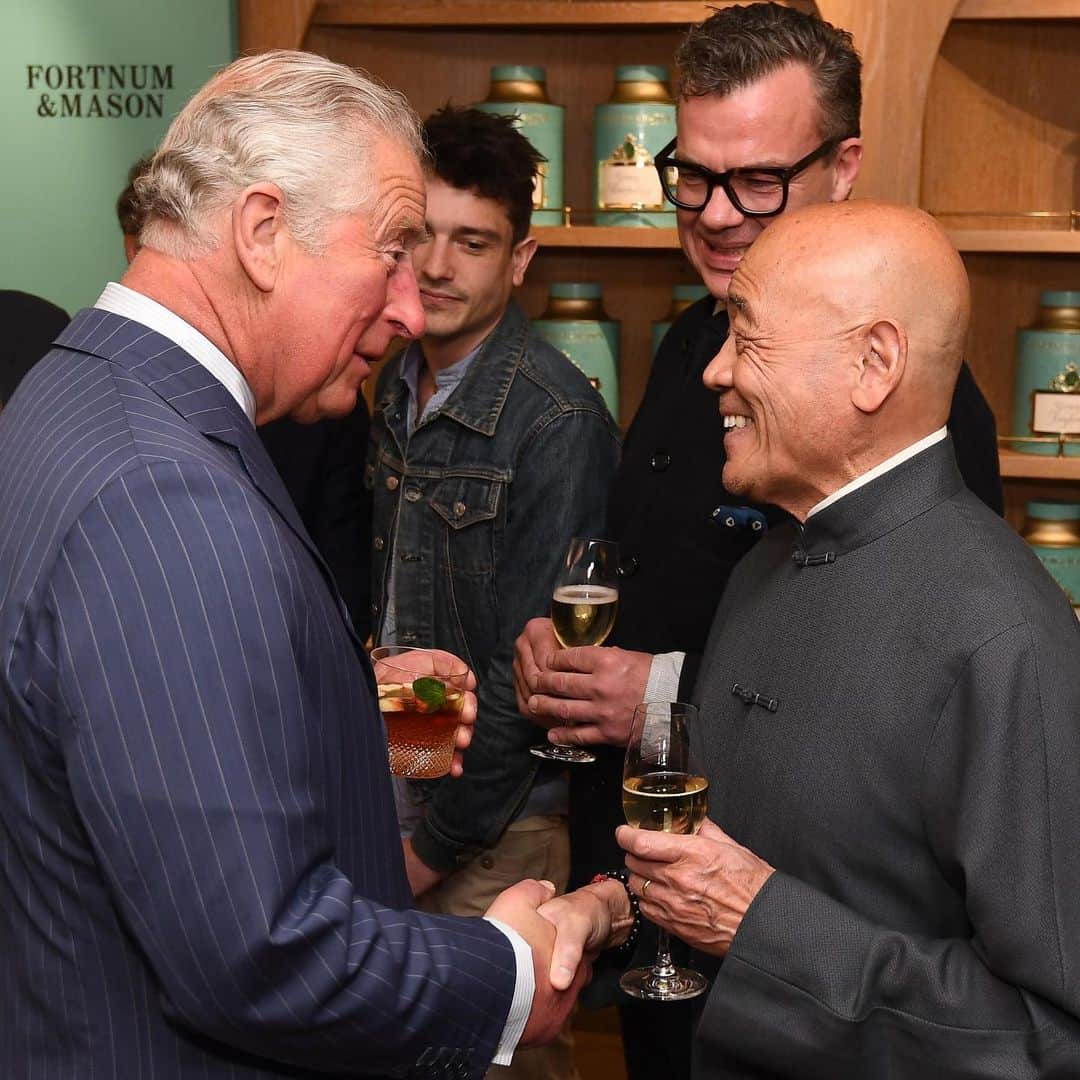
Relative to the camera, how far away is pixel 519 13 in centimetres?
290

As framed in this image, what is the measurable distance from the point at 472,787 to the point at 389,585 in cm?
38

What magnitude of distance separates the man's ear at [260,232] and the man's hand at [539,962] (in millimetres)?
643

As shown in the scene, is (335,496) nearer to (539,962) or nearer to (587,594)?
(587,594)

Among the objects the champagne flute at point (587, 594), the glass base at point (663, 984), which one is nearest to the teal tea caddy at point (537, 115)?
the champagne flute at point (587, 594)

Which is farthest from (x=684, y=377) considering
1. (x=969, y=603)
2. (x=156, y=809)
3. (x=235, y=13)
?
(x=235, y=13)

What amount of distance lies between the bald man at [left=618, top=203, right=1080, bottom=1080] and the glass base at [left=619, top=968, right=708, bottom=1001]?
3.4 inches

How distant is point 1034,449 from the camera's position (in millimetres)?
2836

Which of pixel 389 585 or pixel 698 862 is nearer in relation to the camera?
pixel 698 862

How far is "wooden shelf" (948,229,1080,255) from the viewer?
274 centimetres

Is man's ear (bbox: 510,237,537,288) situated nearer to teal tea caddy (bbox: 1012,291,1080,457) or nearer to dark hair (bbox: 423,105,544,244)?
dark hair (bbox: 423,105,544,244)

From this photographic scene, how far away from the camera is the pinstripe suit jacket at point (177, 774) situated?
41.2 inches

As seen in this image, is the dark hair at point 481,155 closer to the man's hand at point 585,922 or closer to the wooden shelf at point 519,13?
the wooden shelf at point 519,13

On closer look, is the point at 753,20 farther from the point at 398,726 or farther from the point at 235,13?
the point at 235,13

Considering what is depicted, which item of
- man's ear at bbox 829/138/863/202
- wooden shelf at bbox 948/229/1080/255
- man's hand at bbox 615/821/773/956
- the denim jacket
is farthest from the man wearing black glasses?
wooden shelf at bbox 948/229/1080/255
